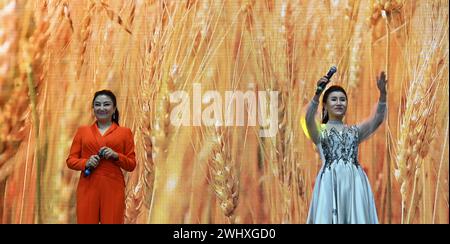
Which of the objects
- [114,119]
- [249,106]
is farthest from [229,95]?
[114,119]

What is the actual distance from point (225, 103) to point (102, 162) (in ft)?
2.33

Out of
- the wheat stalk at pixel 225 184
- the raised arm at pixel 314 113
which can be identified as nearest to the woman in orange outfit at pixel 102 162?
the wheat stalk at pixel 225 184

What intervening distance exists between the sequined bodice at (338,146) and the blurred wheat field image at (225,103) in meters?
0.27

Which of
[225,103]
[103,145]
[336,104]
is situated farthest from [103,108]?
[336,104]

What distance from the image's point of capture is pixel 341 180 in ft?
13.9

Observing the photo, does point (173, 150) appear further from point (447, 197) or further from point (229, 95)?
point (447, 197)

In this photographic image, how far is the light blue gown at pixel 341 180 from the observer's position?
424 centimetres

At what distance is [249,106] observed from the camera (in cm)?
454

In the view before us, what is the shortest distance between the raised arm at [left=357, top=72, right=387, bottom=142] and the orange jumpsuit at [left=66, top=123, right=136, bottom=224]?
1048 mm

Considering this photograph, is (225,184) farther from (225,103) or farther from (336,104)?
(336,104)

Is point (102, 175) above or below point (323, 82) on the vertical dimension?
below

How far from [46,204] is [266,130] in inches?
43.9

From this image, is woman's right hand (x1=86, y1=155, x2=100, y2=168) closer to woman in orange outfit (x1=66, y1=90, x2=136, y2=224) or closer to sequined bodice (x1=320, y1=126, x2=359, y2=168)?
woman in orange outfit (x1=66, y1=90, x2=136, y2=224)

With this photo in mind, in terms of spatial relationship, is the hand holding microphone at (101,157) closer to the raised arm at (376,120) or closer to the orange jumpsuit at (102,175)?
the orange jumpsuit at (102,175)
